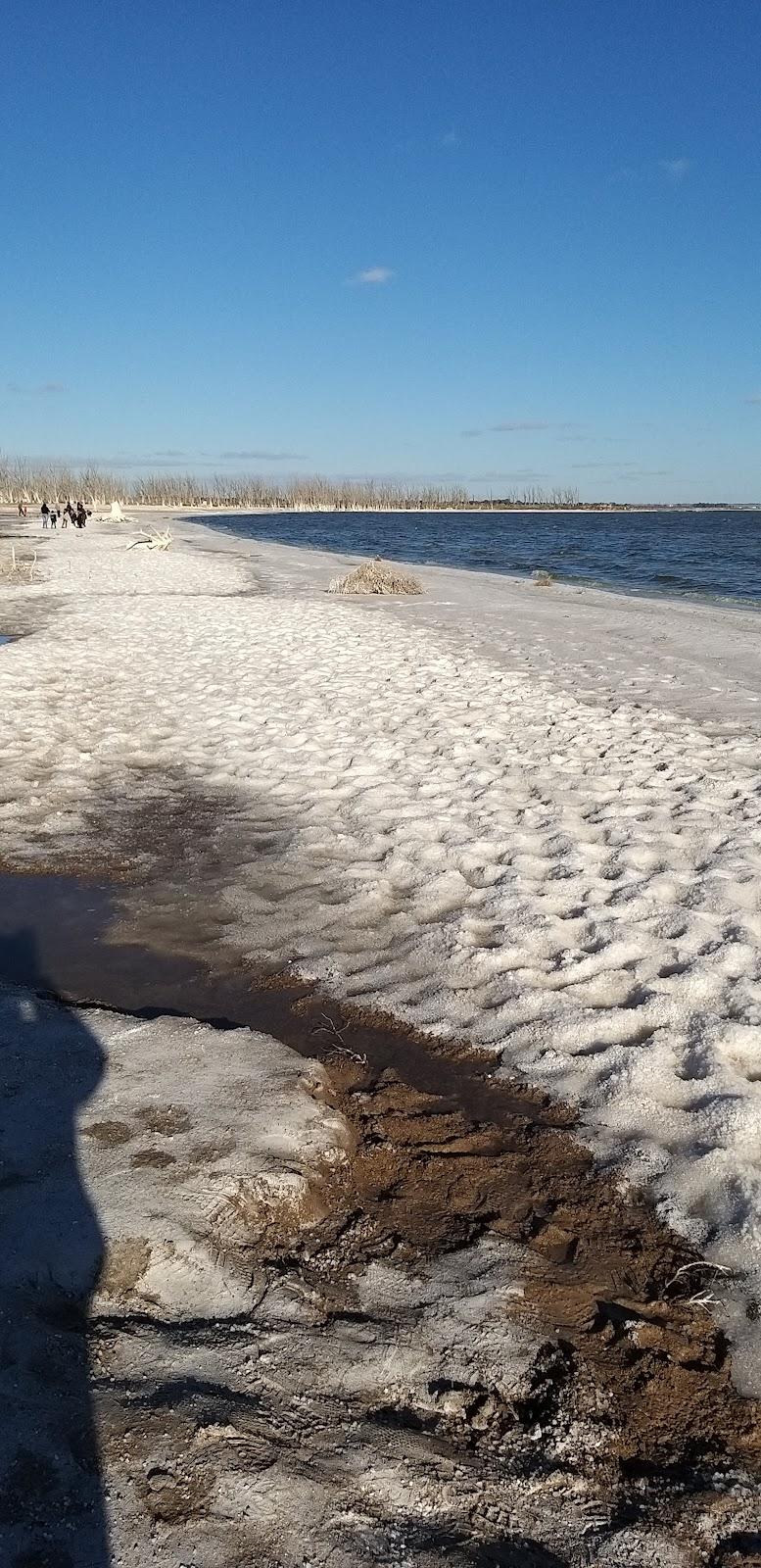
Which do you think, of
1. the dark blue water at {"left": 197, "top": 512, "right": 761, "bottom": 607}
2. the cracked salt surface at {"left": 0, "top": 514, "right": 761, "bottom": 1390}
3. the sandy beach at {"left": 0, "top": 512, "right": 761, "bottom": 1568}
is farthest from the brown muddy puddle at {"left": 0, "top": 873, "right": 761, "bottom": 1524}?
the dark blue water at {"left": 197, "top": 512, "right": 761, "bottom": 607}

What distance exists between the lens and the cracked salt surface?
3.22 m

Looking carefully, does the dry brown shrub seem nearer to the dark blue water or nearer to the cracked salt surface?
the dark blue water

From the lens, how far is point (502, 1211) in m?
2.71

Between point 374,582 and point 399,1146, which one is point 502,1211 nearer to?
point 399,1146

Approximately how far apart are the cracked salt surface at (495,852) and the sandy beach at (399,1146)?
0.02 meters

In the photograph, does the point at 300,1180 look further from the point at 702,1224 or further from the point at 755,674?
the point at 755,674

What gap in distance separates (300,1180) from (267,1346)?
59cm

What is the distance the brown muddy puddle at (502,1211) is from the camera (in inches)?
82.4

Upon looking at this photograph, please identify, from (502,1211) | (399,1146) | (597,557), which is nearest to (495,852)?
(399,1146)

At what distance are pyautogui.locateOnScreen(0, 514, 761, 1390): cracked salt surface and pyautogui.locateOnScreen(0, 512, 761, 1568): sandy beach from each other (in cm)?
2

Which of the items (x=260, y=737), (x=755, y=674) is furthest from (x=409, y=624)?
(x=260, y=737)

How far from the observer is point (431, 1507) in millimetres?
1805

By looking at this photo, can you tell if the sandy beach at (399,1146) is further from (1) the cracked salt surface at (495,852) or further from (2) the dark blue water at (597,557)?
(2) the dark blue water at (597,557)

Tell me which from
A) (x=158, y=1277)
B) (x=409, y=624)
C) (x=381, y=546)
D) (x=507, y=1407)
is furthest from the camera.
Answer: (x=381, y=546)
